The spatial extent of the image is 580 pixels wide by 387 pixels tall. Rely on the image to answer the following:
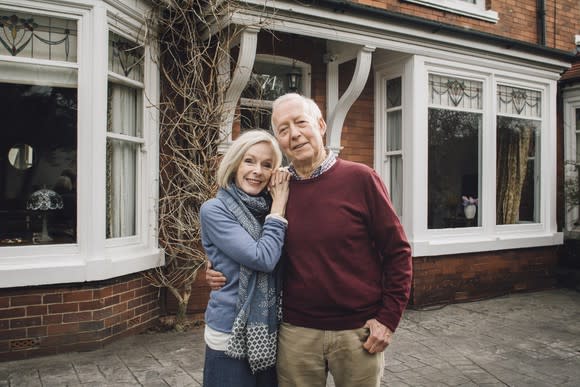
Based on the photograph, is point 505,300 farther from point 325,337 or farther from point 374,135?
point 325,337

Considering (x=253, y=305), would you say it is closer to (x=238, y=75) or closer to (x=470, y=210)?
(x=238, y=75)

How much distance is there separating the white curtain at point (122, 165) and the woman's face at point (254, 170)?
3.13 m

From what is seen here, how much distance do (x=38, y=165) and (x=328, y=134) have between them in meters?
3.30

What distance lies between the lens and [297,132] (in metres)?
2.15

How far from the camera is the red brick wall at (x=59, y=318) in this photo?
4230 mm

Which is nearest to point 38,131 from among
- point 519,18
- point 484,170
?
point 484,170

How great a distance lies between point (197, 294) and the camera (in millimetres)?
5590

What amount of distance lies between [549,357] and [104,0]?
5.21 meters

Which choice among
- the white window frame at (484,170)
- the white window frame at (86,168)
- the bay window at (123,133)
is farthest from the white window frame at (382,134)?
the white window frame at (86,168)

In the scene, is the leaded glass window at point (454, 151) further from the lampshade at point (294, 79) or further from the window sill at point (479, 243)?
the lampshade at point (294, 79)

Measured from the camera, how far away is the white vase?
696 centimetres

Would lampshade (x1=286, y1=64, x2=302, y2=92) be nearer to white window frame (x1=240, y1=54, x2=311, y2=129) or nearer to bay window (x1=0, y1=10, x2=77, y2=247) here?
white window frame (x1=240, y1=54, x2=311, y2=129)

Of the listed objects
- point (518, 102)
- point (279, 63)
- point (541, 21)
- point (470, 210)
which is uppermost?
point (541, 21)

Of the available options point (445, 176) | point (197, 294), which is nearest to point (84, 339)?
point (197, 294)
